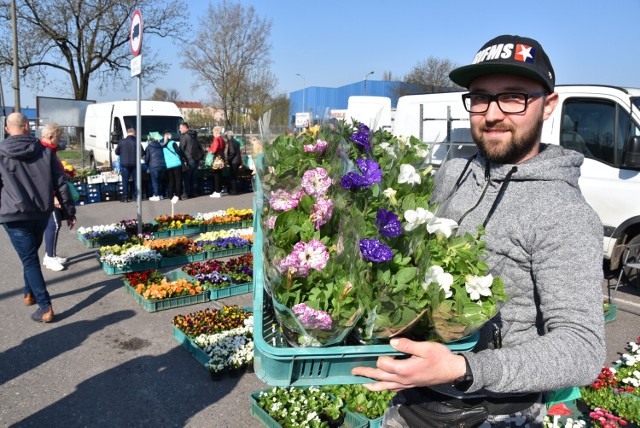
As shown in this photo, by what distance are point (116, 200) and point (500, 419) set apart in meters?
13.7

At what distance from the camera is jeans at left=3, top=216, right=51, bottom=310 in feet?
17.8

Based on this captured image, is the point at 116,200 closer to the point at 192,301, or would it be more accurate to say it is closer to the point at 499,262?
the point at 192,301

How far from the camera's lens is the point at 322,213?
176 cm

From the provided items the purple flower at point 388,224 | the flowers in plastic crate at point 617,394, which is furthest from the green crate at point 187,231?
the purple flower at point 388,224

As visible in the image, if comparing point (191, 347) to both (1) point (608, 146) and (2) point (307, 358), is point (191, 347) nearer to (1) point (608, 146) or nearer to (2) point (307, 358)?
(2) point (307, 358)

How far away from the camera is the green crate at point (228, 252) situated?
332 inches

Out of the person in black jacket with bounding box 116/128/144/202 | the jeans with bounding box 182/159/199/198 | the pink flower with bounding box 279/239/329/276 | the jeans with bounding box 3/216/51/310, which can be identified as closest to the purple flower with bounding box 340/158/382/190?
the pink flower with bounding box 279/239/329/276

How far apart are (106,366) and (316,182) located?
3.66 metres

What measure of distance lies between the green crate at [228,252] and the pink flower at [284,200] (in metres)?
6.69

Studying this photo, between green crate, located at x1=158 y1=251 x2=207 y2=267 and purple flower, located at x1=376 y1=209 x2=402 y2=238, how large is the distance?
266 inches

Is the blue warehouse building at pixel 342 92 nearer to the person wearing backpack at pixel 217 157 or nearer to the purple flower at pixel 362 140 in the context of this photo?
the person wearing backpack at pixel 217 157

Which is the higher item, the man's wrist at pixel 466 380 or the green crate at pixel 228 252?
the man's wrist at pixel 466 380

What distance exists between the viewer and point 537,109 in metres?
1.72

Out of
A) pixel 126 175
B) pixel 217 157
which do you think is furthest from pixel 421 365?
pixel 217 157
